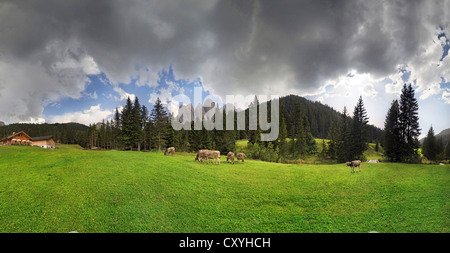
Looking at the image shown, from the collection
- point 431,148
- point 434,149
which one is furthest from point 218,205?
point 434,149

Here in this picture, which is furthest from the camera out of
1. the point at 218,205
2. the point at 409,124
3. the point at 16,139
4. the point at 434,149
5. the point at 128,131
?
the point at 16,139

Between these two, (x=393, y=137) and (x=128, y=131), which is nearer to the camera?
(x=393, y=137)

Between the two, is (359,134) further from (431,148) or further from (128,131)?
(128,131)

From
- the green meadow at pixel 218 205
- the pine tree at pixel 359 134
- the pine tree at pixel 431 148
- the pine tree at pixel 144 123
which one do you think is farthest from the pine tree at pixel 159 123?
the pine tree at pixel 431 148

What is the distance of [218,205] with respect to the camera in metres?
5.93

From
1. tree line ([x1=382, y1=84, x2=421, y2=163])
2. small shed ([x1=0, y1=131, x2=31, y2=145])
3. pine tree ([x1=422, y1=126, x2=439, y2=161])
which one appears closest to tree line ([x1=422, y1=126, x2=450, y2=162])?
pine tree ([x1=422, y1=126, x2=439, y2=161])

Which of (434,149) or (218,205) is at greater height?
(434,149)

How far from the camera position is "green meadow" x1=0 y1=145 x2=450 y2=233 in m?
4.82

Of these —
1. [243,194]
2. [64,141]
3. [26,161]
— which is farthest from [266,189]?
[64,141]

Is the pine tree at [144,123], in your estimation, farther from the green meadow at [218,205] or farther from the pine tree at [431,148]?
the pine tree at [431,148]

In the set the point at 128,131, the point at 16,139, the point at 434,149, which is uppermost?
the point at 128,131

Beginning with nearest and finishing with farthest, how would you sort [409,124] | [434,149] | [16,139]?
[409,124] → [434,149] → [16,139]
